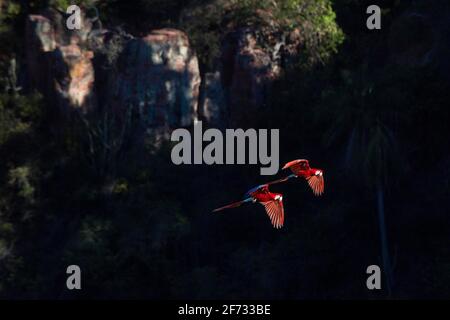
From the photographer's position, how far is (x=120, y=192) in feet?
112

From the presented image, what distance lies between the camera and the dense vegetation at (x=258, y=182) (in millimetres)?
31203

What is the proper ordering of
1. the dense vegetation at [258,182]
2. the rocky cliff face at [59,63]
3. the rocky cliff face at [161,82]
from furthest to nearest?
the rocky cliff face at [59,63]
the rocky cliff face at [161,82]
the dense vegetation at [258,182]

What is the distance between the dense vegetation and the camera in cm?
3120

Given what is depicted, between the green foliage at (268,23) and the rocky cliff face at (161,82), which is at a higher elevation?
the green foliage at (268,23)

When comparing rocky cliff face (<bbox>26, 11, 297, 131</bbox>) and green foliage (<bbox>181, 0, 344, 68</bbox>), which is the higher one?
green foliage (<bbox>181, 0, 344, 68</bbox>)

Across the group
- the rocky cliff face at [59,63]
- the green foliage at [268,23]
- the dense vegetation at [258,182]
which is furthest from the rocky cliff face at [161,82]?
the rocky cliff face at [59,63]

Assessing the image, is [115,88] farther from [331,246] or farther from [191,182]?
[331,246]

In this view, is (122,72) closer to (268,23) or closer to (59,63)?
(59,63)

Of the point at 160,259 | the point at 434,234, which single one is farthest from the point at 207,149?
the point at 434,234

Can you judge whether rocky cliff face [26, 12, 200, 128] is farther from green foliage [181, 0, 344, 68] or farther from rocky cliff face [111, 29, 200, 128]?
green foliage [181, 0, 344, 68]

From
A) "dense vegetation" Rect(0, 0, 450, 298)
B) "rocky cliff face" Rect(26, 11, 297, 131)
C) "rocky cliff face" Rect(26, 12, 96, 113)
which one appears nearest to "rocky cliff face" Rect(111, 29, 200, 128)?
"rocky cliff face" Rect(26, 11, 297, 131)

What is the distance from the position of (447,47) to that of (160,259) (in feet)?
33.6

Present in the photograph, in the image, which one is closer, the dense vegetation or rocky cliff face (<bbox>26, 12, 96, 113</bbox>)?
the dense vegetation

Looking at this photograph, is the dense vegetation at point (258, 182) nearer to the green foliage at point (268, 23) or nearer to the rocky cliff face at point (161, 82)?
the green foliage at point (268, 23)
